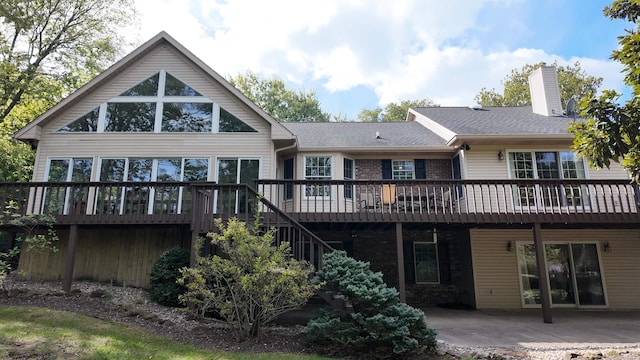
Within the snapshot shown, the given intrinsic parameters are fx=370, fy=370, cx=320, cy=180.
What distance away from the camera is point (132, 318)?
744 cm

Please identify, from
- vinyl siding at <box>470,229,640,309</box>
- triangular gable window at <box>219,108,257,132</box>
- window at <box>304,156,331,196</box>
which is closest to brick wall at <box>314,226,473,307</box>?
vinyl siding at <box>470,229,640,309</box>

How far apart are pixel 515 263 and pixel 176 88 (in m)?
12.5

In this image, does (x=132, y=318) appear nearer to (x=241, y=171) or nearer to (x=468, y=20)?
(x=241, y=171)

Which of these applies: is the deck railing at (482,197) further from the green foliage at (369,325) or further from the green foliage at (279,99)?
the green foliage at (279,99)

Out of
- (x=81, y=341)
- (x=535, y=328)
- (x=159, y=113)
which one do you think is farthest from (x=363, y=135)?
(x=81, y=341)

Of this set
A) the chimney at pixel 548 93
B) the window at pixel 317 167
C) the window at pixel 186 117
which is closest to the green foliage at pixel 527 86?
the chimney at pixel 548 93

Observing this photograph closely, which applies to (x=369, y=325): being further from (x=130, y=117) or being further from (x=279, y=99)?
(x=279, y=99)

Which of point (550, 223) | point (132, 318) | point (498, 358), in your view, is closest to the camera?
point (498, 358)

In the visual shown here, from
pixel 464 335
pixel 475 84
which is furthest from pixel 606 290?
pixel 475 84

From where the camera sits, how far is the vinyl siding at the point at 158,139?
1166 centimetres

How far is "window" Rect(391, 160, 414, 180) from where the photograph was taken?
13.0 meters

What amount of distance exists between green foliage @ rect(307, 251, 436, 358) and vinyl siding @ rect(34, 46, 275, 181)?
5579 millimetres

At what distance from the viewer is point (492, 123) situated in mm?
13195

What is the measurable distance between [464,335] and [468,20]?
27.9 ft
